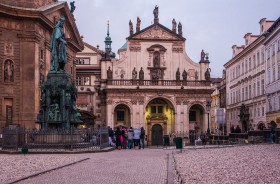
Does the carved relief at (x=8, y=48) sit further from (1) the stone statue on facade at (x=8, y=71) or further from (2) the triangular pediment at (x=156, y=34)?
(2) the triangular pediment at (x=156, y=34)

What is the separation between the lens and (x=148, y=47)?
6756cm

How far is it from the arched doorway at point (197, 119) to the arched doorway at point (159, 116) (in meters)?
2.81

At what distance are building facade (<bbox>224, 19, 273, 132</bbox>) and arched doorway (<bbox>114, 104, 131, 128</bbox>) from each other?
15226 millimetres

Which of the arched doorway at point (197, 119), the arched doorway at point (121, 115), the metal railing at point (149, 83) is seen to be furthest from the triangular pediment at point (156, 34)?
the arched doorway at point (197, 119)

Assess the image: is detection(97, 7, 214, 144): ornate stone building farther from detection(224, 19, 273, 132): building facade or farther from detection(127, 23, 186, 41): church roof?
detection(224, 19, 273, 132): building facade

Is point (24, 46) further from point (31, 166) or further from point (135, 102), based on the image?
point (135, 102)

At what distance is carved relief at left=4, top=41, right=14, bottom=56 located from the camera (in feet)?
125

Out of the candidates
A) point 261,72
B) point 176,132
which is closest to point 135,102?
point 176,132

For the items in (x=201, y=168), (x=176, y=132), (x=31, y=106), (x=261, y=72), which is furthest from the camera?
(x=176, y=132)

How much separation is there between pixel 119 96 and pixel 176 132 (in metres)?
8.60

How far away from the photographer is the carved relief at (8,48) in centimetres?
3806

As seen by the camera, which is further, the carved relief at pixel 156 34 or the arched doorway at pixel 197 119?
the carved relief at pixel 156 34

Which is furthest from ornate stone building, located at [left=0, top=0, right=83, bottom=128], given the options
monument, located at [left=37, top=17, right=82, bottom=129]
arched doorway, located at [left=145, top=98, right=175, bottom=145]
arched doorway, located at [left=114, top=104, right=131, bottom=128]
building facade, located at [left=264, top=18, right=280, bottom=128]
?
arched doorway, located at [left=145, top=98, right=175, bottom=145]

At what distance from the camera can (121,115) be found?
2645 inches
